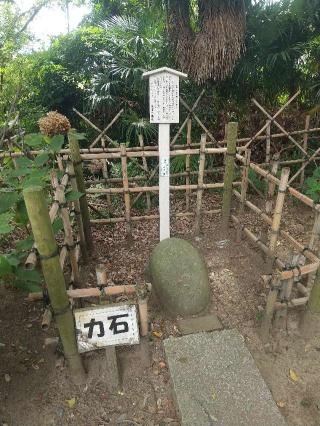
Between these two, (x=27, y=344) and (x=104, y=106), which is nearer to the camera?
(x=27, y=344)

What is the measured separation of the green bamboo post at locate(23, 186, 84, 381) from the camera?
1.68 m

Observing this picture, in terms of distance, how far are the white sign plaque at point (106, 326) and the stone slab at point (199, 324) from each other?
0.84 metres

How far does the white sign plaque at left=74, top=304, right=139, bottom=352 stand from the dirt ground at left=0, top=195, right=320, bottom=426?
0.41 meters

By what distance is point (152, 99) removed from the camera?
3.43 metres

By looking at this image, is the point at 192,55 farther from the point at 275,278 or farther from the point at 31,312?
the point at 31,312

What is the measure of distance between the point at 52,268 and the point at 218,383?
137 centimetres

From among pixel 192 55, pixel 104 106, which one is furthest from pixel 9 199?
pixel 104 106

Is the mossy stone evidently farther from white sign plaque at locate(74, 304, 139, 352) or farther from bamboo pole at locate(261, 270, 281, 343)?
white sign plaque at locate(74, 304, 139, 352)

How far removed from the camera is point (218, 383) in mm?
2268

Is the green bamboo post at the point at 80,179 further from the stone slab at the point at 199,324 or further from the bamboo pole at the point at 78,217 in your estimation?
the stone slab at the point at 199,324

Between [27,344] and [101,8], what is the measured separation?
961 cm

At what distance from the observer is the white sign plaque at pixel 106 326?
6.81ft

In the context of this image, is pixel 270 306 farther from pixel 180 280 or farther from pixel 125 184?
pixel 125 184

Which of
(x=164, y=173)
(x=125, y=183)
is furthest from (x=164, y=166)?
(x=125, y=183)
